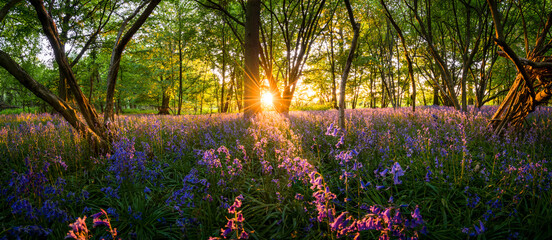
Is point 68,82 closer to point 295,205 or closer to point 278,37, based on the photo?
point 295,205

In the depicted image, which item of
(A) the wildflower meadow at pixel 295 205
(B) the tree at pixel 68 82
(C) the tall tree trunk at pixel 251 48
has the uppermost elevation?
(C) the tall tree trunk at pixel 251 48

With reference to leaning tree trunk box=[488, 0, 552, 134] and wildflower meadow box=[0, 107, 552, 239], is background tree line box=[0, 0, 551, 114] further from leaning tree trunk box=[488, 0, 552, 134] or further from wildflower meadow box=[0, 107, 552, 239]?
wildflower meadow box=[0, 107, 552, 239]

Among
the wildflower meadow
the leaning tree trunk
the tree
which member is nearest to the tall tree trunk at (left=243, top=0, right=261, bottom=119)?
the tree

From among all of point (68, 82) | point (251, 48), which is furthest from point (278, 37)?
point (68, 82)

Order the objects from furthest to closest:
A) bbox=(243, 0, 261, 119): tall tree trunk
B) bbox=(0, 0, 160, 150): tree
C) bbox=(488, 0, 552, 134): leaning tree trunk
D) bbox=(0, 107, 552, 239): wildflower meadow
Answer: bbox=(243, 0, 261, 119): tall tree trunk, bbox=(0, 0, 160, 150): tree, bbox=(488, 0, 552, 134): leaning tree trunk, bbox=(0, 107, 552, 239): wildflower meadow

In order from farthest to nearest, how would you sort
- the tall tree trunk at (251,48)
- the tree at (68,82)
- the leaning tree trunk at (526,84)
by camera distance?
the tall tree trunk at (251,48) < the tree at (68,82) < the leaning tree trunk at (526,84)

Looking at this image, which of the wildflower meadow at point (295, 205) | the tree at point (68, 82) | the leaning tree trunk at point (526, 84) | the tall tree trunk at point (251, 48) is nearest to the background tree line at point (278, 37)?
the tall tree trunk at point (251, 48)

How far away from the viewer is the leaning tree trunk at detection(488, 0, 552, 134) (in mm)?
2350

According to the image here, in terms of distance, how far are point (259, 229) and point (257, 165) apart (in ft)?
4.33

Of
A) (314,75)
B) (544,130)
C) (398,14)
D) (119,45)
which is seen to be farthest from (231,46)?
(544,130)

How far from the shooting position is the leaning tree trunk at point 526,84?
2.35m

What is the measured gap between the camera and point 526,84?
255 cm

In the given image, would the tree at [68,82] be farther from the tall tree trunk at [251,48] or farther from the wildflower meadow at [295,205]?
the tall tree trunk at [251,48]

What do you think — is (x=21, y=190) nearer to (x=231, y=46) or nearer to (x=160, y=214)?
(x=160, y=214)
